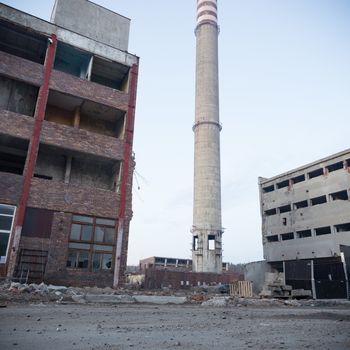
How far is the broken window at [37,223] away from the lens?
14.9 metres

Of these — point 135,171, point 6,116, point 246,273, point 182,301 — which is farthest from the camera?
point 246,273

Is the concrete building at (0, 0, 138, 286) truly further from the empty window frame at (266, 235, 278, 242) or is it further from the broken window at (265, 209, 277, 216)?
the empty window frame at (266, 235, 278, 242)

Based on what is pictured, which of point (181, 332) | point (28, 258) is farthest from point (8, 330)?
point (28, 258)

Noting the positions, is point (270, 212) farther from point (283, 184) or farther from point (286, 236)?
point (283, 184)

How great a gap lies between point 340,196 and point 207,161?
46.4 ft

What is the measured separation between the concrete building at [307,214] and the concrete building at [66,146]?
12922 millimetres

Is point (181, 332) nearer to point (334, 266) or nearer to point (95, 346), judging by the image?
point (95, 346)

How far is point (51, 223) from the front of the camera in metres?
15.4

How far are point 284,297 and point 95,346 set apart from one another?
1747 cm

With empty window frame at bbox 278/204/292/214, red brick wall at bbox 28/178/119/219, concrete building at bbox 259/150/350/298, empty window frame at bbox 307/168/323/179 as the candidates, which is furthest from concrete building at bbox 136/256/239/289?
empty window frame at bbox 307/168/323/179

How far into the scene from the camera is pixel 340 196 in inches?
1121

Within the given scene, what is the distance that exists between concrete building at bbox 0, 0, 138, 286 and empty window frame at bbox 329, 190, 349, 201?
1885 cm

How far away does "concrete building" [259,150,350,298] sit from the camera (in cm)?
2617

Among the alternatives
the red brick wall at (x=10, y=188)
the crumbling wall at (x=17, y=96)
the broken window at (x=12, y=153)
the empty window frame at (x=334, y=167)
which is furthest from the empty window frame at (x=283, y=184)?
the red brick wall at (x=10, y=188)
